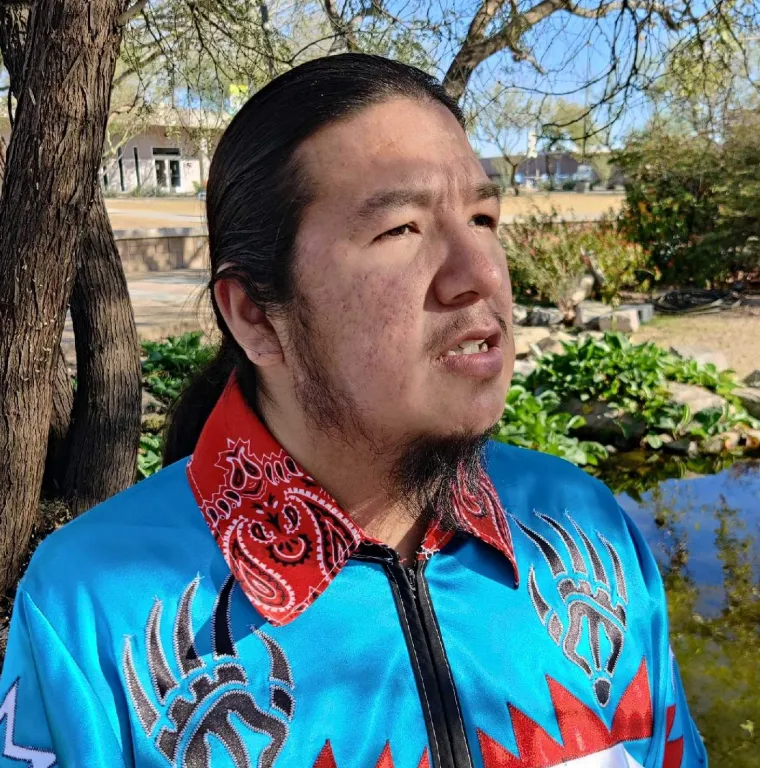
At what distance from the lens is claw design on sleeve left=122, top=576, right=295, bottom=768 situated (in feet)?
3.55

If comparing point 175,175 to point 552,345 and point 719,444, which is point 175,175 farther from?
point 719,444

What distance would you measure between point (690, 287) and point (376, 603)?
11952 millimetres

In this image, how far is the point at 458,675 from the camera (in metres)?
1.21

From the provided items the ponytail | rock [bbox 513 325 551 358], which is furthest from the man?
rock [bbox 513 325 551 358]

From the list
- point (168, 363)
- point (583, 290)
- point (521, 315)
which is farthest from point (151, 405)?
point (583, 290)

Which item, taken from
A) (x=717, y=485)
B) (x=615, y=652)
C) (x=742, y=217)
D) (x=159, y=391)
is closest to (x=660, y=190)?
(x=742, y=217)

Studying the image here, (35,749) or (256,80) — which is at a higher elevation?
(256,80)

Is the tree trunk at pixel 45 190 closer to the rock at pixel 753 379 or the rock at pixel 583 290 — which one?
the rock at pixel 753 379

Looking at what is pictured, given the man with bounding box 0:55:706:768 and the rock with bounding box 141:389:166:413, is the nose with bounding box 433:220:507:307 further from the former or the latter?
the rock with bounding box 141:389:166:413

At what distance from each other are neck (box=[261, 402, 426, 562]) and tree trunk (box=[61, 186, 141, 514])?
206cm

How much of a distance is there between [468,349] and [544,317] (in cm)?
893

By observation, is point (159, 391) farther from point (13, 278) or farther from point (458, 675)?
point (458, 675)

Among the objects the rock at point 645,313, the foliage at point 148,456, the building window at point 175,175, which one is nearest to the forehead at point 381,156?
the foliage at point 148,456

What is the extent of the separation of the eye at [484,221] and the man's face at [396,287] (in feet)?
0.17
